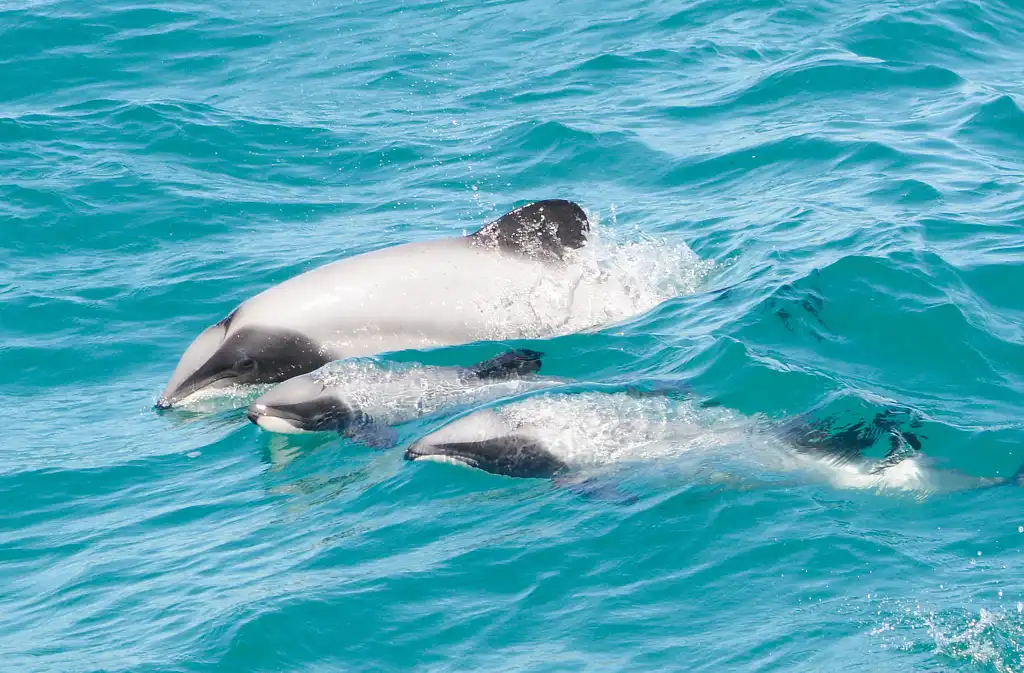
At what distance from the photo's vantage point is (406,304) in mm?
13352

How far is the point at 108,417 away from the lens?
13.5 m

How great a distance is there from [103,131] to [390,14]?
8.26m

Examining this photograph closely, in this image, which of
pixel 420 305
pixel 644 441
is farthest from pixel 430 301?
pixel 644 441

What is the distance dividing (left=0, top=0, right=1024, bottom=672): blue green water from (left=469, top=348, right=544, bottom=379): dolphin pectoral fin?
351 millimetres

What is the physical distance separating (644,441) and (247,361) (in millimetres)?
4731

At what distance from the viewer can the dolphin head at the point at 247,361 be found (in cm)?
1330

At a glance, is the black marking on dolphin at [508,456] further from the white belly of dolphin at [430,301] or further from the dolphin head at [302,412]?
the white belly of dolphin at [430,301]

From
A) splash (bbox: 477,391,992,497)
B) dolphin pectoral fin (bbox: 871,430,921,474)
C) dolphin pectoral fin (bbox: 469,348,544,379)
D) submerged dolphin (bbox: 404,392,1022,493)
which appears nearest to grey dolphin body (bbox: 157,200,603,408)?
dolphin pectoral fin (bbox: 469,348,544,379)

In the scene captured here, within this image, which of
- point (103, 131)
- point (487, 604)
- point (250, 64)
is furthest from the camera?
point (250, 64)

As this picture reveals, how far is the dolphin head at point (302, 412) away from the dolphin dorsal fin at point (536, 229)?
2.66 metres

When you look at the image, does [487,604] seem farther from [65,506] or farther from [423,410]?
[65,506]

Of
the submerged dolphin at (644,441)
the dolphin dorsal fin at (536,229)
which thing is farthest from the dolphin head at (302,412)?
the dolphin dorsal fin at (536,229)

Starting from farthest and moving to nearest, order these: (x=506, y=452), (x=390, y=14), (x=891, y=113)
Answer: (x=390, y=14) < (x=891, y=113) < (x=506, y=452)

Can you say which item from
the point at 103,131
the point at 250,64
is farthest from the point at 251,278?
the point at 250,64
